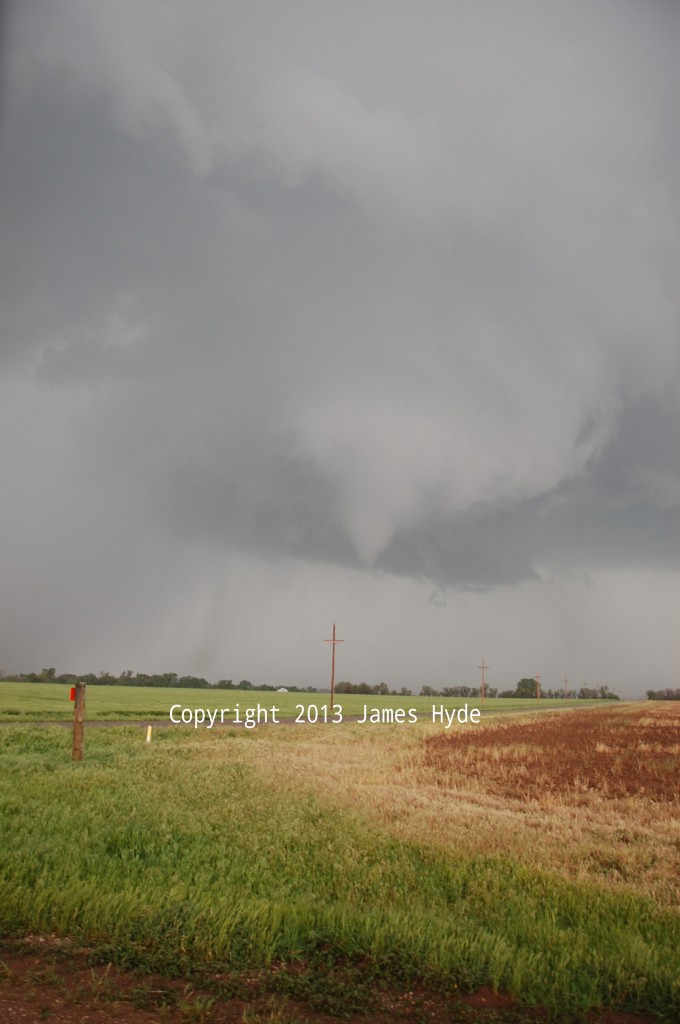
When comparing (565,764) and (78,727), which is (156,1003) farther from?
(565,764)

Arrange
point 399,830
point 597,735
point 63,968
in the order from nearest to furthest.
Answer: point 63,968 < point 399,830 < point 597,735

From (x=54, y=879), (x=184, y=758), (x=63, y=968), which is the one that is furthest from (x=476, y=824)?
(x=184, y=758)

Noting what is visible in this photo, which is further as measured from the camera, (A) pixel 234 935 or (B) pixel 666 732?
(B) pixel 666 732

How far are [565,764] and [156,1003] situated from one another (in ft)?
72.2

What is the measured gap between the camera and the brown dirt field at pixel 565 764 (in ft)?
58.5

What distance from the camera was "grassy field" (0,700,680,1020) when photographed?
595cm

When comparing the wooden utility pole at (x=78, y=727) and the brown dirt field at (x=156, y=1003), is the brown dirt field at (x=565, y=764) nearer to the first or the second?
the wooden utility pole at (x=78, y=727)

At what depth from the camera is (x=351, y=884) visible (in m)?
8.30

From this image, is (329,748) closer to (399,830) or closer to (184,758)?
(184,758)

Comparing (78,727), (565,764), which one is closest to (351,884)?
(78,727)

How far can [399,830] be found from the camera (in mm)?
11211

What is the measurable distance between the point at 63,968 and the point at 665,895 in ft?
23.8

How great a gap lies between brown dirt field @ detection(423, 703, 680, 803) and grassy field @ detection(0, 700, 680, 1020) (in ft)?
5.82

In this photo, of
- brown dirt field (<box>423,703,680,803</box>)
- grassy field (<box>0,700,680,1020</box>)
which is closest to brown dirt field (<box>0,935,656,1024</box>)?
grassy field (<box>0,700,680,1020</box>)
